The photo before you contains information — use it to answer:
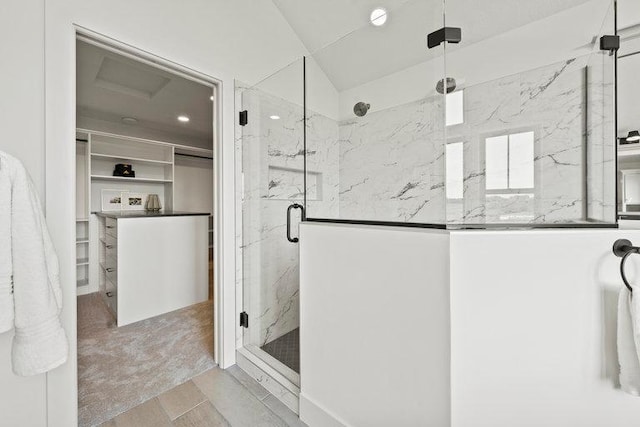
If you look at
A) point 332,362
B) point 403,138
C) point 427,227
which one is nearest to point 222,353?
point 332,362

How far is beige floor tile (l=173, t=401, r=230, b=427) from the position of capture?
137 cm

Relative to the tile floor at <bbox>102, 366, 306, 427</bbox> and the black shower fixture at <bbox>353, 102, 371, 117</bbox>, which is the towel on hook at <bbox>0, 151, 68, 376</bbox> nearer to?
the tile floor at <bbox>102, 366, 306, 427</bbox>

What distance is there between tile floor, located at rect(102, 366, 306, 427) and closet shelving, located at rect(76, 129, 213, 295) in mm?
2269

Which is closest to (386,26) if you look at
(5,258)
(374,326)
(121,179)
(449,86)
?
(449,86)

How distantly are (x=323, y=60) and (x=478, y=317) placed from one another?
1855 millimetres

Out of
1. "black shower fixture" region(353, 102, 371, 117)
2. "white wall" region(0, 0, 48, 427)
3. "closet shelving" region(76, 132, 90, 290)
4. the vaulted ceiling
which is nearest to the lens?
"white wall" region(0, 0, 48, 427)

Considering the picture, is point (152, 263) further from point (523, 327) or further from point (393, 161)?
point (523, 327)

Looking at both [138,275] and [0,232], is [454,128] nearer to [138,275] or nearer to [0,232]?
[0,232]

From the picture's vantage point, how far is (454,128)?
6.31 feet

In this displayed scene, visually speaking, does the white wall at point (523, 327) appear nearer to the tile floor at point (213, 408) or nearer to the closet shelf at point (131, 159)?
the tile floor at point (213, 408)

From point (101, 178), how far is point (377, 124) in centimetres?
376

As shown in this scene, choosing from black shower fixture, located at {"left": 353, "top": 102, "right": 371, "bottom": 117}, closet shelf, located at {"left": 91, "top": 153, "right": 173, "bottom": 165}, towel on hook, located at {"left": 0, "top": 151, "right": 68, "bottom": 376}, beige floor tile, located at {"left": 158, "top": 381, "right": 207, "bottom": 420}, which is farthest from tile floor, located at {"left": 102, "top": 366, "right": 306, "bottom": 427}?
closet shelf, located at {"left": 91, "top": 153, "right": 173, "bottom": 165}

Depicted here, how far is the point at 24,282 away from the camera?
98 cm

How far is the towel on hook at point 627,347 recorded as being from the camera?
2.63ft
